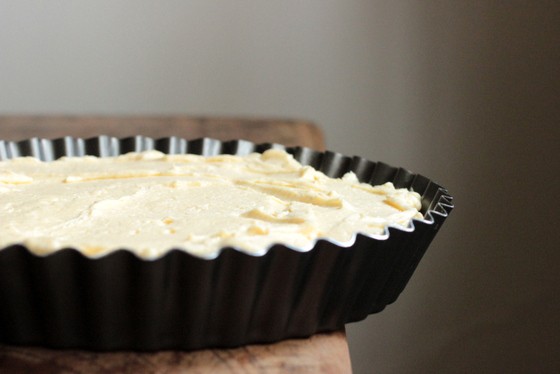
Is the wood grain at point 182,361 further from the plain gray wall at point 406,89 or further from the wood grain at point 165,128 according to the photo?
the plain gray wall at point 406,89

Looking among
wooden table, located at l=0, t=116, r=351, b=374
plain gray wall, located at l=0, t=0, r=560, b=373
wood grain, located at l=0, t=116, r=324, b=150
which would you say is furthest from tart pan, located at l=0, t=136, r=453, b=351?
plain gray wall, located at l=0, t=0, r=560, b=373

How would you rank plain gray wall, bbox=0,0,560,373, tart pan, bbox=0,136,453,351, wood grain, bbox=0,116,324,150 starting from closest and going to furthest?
tart pan, bbox=0,136,453,351, wood grain, bbox=0,116,324,150, plain gray wall, bbox=0,0,560,373

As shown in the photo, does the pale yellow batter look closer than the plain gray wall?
Yes

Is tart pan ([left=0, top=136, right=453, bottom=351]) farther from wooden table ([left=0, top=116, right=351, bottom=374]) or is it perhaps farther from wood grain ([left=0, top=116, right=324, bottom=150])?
wood grain ([left=0, top=116, right=324, bottom=150])

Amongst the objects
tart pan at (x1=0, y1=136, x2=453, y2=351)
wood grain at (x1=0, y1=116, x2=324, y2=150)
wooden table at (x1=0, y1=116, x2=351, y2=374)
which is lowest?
wood grain at (x1=0, y1=116, x2=324, y2=150)

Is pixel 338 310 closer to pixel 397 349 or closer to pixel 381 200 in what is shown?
pixel 381 200

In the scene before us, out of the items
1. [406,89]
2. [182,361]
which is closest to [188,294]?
[182,361]

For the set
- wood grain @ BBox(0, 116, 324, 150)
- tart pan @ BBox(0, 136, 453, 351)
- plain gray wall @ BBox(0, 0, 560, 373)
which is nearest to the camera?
tart pan @ BBox(0, 136, 453, 351)

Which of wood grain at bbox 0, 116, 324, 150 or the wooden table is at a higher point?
the wooden table
